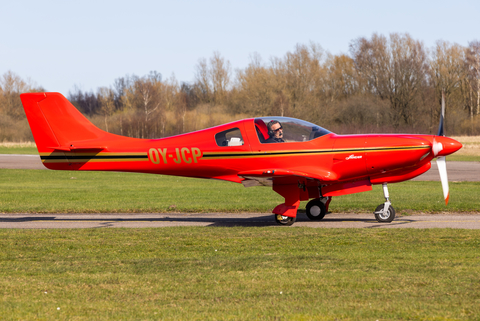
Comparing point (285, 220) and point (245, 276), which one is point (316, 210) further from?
point (245, 276)

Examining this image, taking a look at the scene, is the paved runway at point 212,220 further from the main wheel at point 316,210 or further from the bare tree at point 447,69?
the bare tree at point 447,69

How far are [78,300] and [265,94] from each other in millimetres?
57887

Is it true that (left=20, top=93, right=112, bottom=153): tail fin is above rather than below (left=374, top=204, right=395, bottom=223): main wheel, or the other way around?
above

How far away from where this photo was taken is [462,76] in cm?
7488

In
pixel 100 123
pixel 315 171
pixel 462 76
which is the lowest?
pixel 315 171

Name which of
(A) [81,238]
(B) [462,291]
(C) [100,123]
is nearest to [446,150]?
(B) [462,291]

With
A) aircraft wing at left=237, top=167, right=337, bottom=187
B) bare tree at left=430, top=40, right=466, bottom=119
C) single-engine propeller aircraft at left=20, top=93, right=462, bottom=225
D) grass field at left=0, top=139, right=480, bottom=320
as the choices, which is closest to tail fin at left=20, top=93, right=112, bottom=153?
single-engine propeller aircraft at left=20, top=93, right=462, bottom=225

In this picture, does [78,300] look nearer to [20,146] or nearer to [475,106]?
[20,146]

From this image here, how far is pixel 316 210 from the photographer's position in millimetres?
12750

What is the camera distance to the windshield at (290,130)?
460 inches

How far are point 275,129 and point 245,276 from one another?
5.68m

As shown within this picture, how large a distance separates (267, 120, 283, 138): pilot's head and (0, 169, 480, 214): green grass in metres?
3.52

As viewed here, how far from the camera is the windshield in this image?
11.7 meters

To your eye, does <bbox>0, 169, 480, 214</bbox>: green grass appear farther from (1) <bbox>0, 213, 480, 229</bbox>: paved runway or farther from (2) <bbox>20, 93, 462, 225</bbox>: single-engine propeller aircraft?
(2) <bbox>20, 93, 462, 225</bbox>: single-engine propeller aircraft
